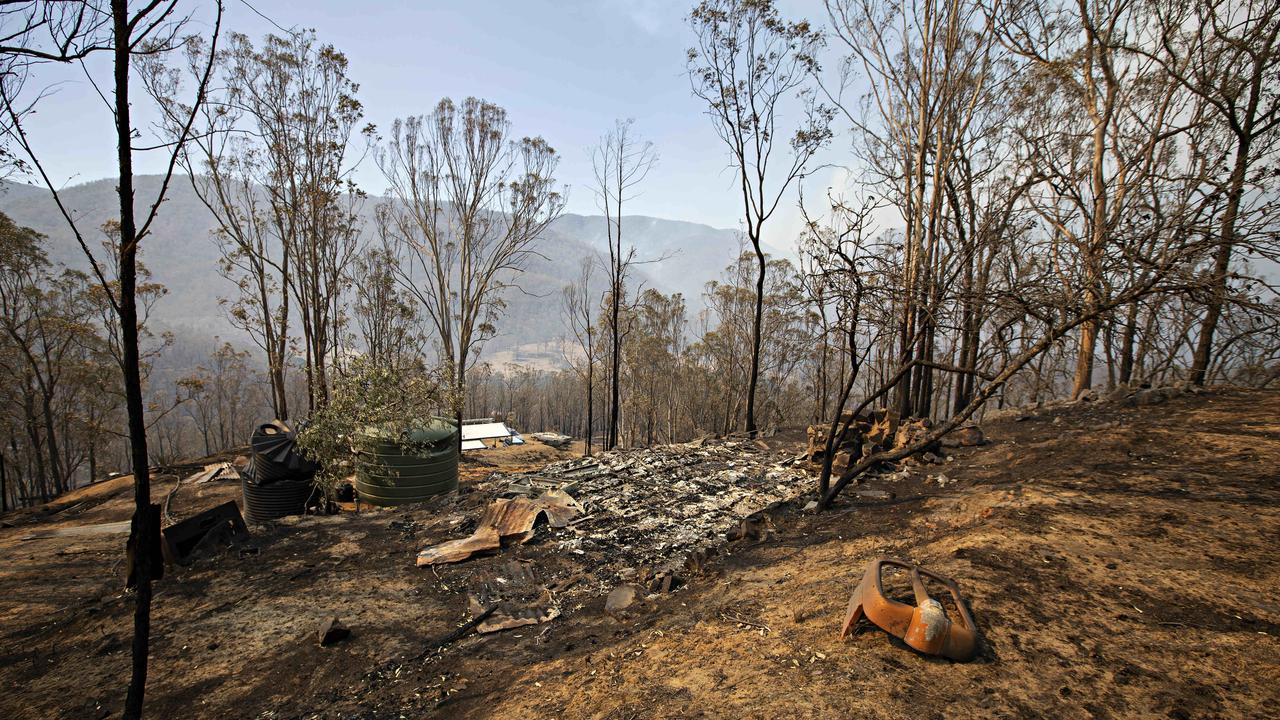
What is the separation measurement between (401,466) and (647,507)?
13.8 ft

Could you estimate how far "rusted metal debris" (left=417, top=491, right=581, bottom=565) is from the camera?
595 centimetres

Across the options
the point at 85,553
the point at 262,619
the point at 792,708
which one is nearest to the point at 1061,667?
the point at 792,708

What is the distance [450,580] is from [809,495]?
14.2 ft

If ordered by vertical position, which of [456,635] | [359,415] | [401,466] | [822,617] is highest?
[359,415]

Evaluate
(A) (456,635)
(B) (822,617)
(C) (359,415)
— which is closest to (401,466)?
(C) (359,415)

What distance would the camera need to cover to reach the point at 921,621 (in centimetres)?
264

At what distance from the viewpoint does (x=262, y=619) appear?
471 centimetres

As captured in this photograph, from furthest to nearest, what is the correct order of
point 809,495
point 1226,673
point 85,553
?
point 85,553 < point 809,495 < point 1226,673

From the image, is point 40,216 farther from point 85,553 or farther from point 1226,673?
point 1226,673

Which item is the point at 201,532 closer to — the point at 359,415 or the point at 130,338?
the point at 359,415

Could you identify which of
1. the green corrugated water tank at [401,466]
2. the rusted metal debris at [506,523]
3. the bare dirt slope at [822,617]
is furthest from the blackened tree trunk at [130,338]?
the green corrugated water tank at [401,466]

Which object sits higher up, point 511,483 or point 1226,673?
point 1226,673

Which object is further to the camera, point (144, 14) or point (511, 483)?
point (511, 483)

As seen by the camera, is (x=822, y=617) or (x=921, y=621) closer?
(x=921, y=621)
